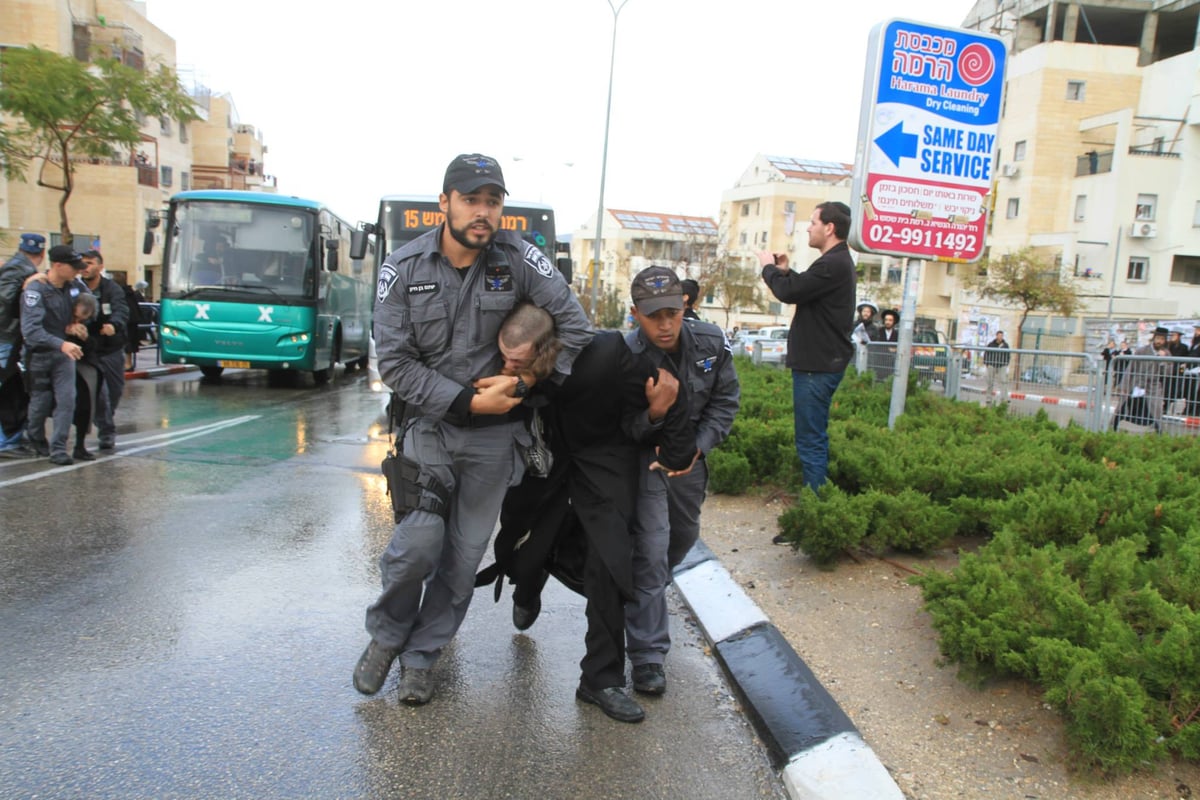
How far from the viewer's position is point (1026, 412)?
9023 mm

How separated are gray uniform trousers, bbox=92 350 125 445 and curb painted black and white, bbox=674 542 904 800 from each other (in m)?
6.33

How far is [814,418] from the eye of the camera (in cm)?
581

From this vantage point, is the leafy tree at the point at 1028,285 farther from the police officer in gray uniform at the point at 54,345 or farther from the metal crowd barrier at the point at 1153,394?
the police officer in gray uniform at the point at 54,345

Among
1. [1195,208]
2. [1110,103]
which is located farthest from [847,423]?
[1110,103]

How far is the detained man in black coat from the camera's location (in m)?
3.71

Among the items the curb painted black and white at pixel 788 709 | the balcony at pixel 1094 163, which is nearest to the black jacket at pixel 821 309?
the curb painted black and white at pixel 788 709

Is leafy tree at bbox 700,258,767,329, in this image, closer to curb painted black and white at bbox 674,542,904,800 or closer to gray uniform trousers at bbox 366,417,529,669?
curb painted black and white at bbox 674,542,904,800

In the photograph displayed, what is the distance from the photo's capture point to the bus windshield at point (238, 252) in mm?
15352

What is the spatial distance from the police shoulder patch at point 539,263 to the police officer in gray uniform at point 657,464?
1.22ft

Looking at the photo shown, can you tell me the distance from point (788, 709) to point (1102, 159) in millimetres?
49981

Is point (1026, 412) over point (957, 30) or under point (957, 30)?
under

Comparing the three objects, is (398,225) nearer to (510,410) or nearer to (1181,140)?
(510,410)

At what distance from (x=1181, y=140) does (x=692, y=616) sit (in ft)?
158

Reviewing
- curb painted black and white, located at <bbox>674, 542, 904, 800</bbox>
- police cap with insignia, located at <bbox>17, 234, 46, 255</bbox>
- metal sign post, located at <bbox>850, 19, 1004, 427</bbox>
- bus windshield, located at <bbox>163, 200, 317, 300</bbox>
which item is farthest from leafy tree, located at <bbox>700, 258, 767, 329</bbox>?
curb painted black and white, located at <bbox>674, 542, 904, 800</bbox>
